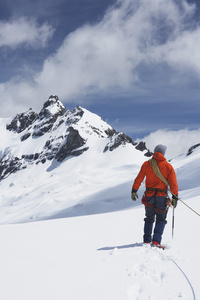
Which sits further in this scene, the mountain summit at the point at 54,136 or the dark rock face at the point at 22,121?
the dark rock face at the point at 22,121

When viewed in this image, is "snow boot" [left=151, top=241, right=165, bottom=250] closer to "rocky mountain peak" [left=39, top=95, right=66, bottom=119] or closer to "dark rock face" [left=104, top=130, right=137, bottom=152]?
"dark rock face" [left=104, top=130, right=137, bottom=152]

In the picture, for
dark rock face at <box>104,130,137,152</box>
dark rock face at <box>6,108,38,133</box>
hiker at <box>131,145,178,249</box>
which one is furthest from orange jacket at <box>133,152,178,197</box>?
dark rock face at <box>6,108,38,133</box>

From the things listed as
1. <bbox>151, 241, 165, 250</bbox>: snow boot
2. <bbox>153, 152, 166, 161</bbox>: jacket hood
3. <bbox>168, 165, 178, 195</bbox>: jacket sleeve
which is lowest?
<bbox>151, 241, 165, 250</bbox>: snow boot

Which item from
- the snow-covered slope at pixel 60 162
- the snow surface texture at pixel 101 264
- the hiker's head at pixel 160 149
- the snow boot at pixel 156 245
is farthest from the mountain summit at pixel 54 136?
the snow boot at pixel 156 245

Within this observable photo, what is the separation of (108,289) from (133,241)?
9.06 feet

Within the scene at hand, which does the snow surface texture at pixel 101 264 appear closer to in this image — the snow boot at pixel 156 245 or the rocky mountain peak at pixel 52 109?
the snow boot at pixel 156 245

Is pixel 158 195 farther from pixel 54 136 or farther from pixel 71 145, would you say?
pixel 54 136

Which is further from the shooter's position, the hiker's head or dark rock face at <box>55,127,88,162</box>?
dark rock face at <box>55,127,88,162</box>

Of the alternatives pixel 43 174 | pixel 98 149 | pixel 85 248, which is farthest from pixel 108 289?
pixel 43 174

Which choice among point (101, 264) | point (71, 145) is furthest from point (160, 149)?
point (71, 145)

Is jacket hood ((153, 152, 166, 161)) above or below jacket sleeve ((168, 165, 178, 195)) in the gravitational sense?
above

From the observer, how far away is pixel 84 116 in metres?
116

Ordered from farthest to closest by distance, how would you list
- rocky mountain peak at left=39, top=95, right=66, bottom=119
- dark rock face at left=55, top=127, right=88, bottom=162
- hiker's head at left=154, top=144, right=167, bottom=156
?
rocky mountain peak at left=39, top=95, right=66, bottom=119
dark rock face at left=55, top=127, right=88, bottom=162
hiker's head at left=154, top=144, right=167, bottom=156

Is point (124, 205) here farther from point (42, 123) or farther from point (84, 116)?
point (42, 123)
